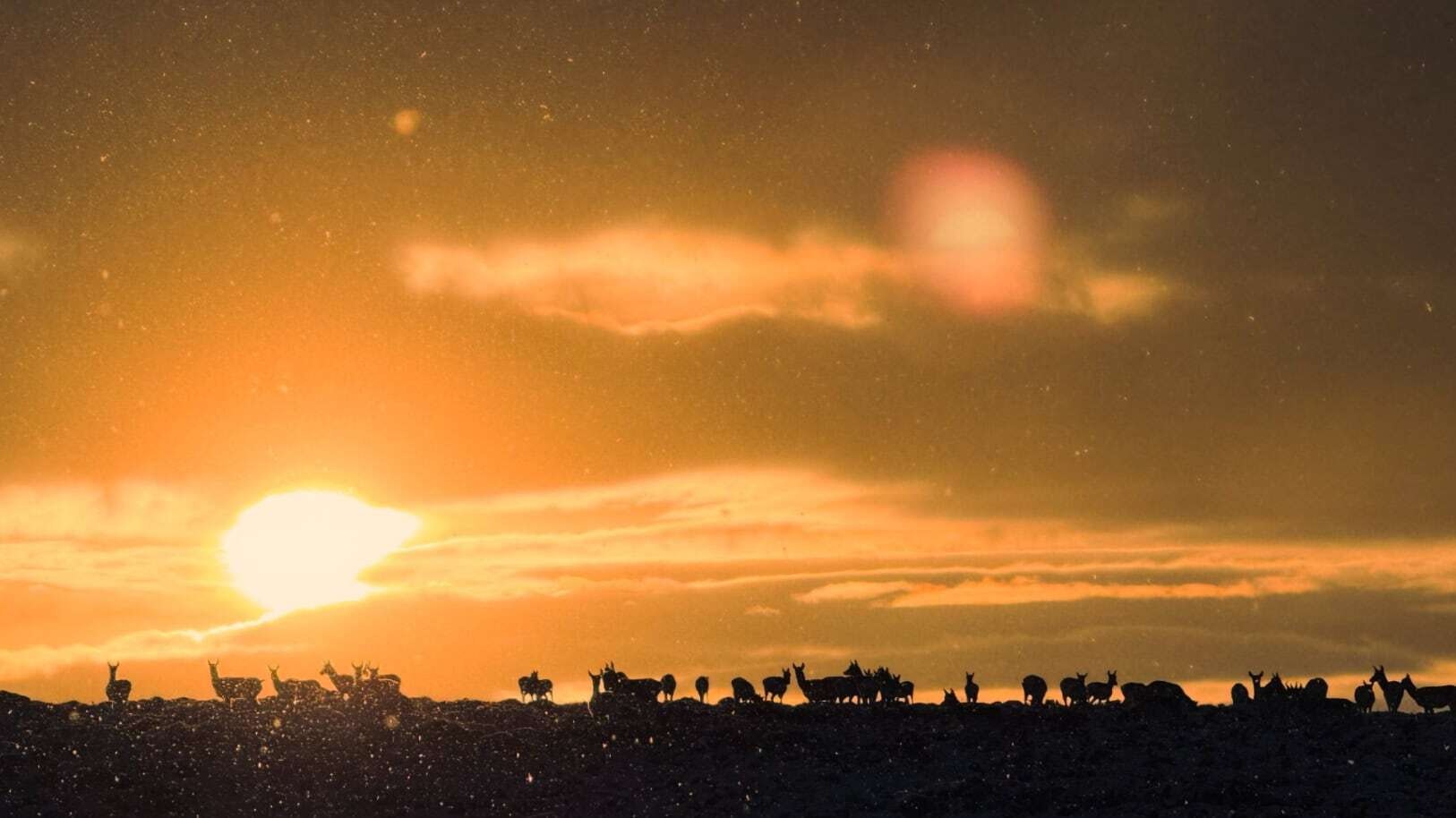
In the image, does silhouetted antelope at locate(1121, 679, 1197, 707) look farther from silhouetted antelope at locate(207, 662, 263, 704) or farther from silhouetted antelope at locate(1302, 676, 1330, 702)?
silhouetted antelope at locate(207, 662, 263, 704)

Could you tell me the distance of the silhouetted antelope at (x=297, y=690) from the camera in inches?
2354

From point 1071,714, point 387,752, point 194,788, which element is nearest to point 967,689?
point 1071,714

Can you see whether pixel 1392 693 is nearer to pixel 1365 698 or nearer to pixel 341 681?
pixel 1365 698

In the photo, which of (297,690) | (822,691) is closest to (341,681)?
(297,690)

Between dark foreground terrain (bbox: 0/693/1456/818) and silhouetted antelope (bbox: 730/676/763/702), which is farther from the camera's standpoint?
silhouetted antelope (bbox: 730/676/763/702)

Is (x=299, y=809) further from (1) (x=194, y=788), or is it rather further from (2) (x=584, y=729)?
(2) (x=584, y=729)

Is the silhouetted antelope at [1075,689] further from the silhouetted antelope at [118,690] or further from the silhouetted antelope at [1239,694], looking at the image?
the silhouetted antelope at [118,690]

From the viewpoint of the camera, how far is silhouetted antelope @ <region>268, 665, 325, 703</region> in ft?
196

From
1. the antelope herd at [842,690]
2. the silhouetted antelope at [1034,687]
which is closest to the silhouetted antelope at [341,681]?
the antelope herd at [842,690]

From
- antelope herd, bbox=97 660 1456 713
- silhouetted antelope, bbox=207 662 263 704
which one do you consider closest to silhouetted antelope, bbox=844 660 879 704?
antelope herd, bbox=97 660 1456 713

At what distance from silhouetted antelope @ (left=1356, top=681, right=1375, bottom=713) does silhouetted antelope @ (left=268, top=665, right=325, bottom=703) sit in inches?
1653

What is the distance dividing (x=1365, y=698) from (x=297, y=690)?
44005mm

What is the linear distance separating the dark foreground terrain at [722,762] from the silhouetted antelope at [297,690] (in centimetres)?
321

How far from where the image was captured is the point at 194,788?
47.7 metres
